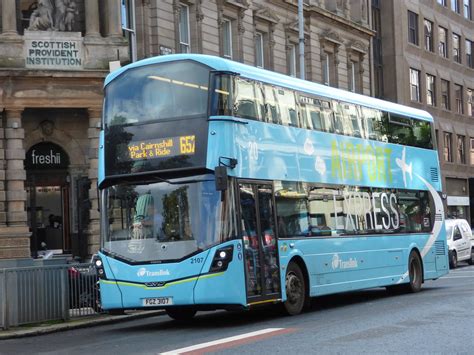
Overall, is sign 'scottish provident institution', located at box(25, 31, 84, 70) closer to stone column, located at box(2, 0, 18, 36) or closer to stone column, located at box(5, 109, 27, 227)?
stone column, located at box(2, 0, 18, 36)

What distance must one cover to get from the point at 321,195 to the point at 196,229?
12.4 ft

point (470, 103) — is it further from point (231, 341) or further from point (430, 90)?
point (231, 341)

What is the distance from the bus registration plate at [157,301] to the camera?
45.4ft

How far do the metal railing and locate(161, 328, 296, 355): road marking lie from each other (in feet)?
15.2

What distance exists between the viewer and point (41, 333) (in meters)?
14.9

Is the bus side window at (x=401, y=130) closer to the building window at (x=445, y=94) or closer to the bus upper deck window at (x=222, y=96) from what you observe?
the bus upper deck window at (x=222, y=96)

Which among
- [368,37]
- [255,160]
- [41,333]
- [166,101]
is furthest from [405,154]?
[368,37]

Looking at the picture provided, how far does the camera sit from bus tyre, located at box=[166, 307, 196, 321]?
1564cm

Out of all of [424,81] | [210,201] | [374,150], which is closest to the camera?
[210,201]

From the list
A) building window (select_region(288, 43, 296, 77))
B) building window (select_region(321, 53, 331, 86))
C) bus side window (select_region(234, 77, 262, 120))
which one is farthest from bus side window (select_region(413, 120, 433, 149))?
building window (select_region(321, 53, 331, 86))

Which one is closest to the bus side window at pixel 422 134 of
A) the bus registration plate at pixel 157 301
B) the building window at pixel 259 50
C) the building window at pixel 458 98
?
the bus registration plate at pixel 157 301

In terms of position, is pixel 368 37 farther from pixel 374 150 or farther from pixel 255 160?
pixel 255 160

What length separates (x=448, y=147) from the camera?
5709cm

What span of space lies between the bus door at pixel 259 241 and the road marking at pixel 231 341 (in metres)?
1.20
